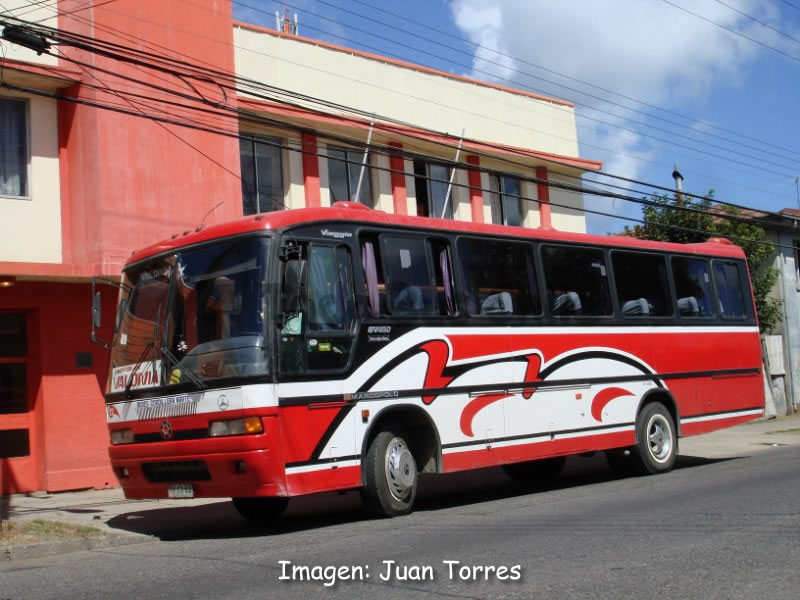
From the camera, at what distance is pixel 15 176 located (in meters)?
16.4

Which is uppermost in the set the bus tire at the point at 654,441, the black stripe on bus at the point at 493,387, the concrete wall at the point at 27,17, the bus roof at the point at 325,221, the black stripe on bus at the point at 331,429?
the concrete wall at the point at 27,17

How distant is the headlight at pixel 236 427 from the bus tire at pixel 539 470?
257 inches

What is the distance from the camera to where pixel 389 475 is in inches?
436

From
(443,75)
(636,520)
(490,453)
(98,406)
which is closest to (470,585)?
(636,520)

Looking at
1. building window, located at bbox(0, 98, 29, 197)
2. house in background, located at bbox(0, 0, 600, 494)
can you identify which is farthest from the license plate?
building window, located at bbox(0, 98, 29, 197)

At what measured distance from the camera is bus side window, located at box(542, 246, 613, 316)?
1375 cm

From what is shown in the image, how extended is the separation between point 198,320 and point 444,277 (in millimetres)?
3184

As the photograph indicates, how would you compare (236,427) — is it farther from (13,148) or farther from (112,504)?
(13,148)

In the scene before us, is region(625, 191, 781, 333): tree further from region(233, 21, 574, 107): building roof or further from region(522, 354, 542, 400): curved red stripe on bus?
region(522, 354, 542, 400): curved red stripe on bus

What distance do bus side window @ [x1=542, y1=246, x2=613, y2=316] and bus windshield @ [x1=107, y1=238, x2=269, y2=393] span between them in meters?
4.86

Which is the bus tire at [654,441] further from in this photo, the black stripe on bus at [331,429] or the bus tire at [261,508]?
the black stripe on bus at [331,429]

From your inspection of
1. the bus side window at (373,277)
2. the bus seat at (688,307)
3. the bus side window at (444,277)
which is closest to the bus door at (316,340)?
the bus side window at (373,277)

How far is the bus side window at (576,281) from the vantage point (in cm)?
1375

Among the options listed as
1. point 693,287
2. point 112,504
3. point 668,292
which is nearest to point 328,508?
point 112,504
